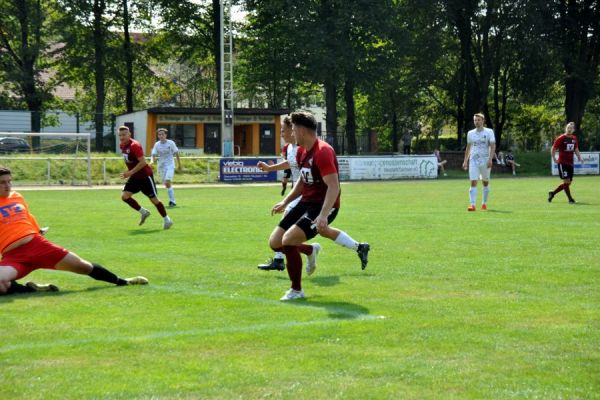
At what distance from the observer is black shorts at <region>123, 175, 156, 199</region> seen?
59.3 feet

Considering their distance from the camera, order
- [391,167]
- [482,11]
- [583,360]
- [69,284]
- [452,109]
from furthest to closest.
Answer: [452,109] < [482,11] < [391,167] < [69,284] < [583,360]

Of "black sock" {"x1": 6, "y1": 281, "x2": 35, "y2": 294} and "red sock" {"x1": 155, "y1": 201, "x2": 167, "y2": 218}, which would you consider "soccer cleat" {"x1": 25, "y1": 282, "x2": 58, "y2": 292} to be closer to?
"black sock" {"x1": 6, "y1": 281, "x2": 35, "y2": 294}

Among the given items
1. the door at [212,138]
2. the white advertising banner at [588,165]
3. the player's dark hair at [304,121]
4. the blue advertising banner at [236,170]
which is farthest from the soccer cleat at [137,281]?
the door at [212,138]

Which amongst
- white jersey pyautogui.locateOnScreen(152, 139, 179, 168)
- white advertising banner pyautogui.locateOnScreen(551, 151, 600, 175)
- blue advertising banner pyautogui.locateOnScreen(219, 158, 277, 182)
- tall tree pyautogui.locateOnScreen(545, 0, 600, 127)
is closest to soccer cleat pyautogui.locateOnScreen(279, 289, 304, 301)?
white jersey pyautogui.locateOnScreen(152, 139, 179, 168)

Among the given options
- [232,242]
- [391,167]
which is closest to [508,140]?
[391,167]

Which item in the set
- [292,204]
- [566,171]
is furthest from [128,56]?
[292,204]

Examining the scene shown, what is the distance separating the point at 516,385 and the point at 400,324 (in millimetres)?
1929

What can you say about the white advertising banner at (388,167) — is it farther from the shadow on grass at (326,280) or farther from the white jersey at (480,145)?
the shadow on grass at (326,280)

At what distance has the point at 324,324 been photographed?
730 centimetres

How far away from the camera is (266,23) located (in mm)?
60625

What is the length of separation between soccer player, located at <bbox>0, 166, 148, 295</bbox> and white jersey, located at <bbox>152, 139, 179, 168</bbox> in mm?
14508

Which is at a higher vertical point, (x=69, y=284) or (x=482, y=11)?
(x=482, y=11)

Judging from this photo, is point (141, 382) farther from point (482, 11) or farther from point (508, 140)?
point (508, 140)

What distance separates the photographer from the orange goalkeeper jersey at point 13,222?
915cm
